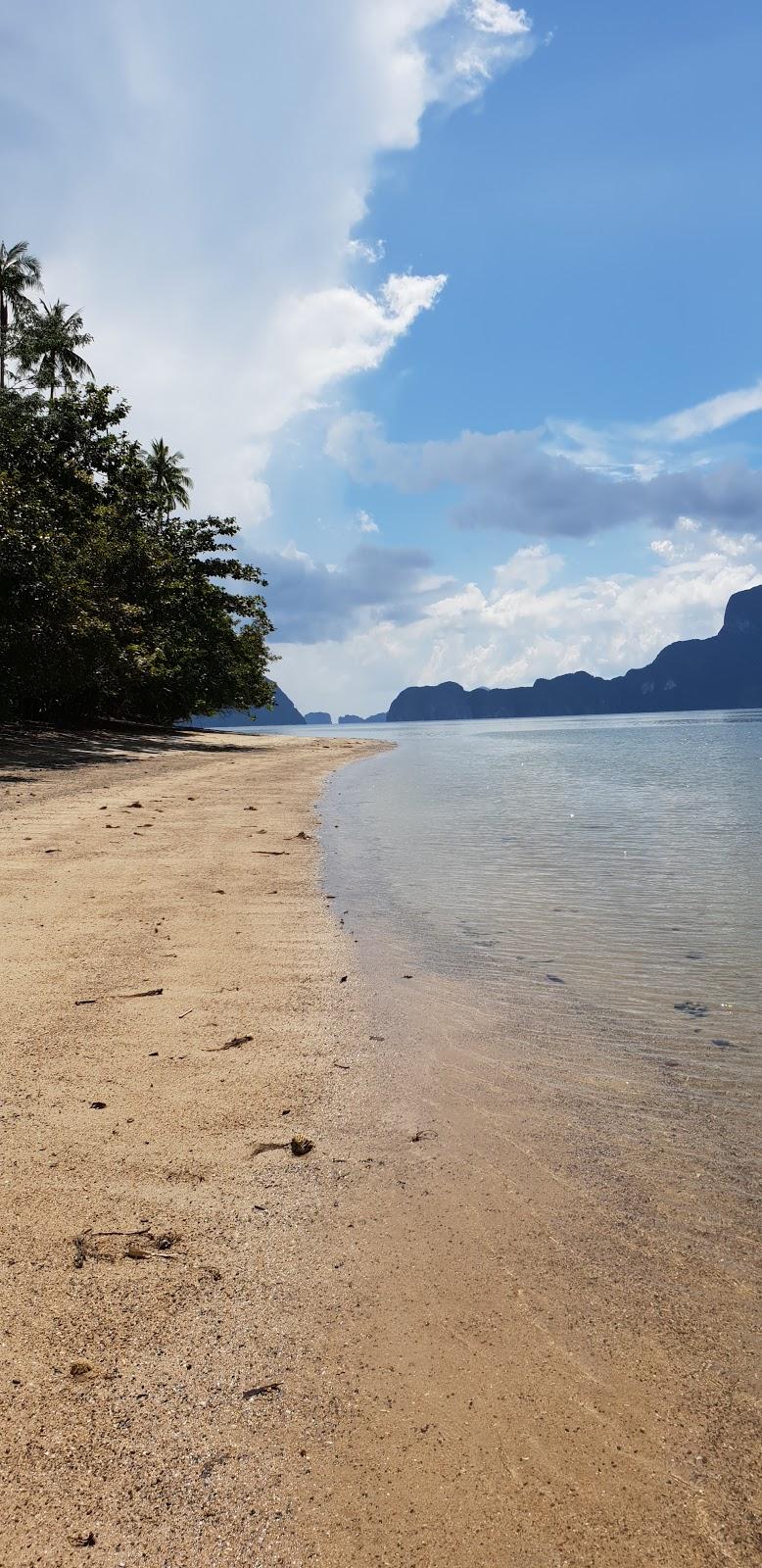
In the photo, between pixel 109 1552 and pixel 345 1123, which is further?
pixel 345 1123

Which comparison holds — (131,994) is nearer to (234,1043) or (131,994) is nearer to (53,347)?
(234,1043)

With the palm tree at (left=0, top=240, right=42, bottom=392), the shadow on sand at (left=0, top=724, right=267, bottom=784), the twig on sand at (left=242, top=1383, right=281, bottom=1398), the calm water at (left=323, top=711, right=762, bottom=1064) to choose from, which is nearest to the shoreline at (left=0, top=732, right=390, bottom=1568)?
the twig on sand at (left=242, top=1383, right=281, bottom=1398)

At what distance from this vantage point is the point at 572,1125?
12.0ft

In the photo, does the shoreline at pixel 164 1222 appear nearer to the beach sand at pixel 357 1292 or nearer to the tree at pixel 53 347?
the beach sand at pixel 357 1292

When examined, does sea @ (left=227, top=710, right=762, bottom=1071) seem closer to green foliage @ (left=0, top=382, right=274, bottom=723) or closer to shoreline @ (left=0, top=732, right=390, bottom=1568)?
shoreline @ (left=0, top=732, right=390, bottom=1568)

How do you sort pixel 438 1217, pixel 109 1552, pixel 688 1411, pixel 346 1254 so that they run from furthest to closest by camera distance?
pixel 438 1217 < pixel 346 1254 < pixel 688 1411 < pixel 109 1552

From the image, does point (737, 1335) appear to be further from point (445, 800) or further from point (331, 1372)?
point (445, 800)

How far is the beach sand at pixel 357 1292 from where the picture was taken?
1.76m

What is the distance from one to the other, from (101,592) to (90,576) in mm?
689

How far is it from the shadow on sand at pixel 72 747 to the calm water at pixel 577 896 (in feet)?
26.3

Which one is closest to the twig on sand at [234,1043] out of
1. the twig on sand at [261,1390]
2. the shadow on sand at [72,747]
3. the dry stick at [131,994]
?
the dry stick at [131,994]

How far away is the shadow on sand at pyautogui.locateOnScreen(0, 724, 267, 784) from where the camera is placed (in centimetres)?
2050

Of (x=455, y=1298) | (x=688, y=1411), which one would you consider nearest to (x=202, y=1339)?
(x=455, y=1298)

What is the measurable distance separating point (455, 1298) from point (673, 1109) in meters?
1.82
